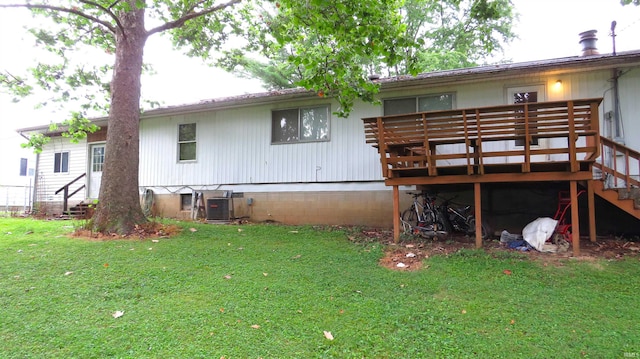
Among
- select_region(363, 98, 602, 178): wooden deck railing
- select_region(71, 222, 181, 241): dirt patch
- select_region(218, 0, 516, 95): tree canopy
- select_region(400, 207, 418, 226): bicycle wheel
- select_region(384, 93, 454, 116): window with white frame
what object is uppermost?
select_region(218, 0, 516, 95): tree canopy

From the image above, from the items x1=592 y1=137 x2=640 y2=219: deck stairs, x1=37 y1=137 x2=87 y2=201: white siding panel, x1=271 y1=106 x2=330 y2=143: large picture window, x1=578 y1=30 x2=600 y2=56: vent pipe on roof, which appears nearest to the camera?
x1=592 y1=137 x2=640 y2=219: deck stairs

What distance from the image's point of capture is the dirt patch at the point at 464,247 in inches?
199

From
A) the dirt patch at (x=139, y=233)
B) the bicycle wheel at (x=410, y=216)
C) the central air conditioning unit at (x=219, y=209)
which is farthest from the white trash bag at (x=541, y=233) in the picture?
the central air conditioning unit at (x=219, y=209)

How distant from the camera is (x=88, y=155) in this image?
12406 millimetres

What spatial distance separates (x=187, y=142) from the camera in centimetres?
1039

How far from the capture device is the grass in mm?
2779

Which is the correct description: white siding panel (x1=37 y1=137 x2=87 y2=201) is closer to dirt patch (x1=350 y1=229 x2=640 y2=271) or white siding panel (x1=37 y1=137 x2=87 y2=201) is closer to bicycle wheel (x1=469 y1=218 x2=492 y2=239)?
dirt patch (x1=350 y1=229 x2=640 y2=271)

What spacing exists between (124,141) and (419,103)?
20.6 ft

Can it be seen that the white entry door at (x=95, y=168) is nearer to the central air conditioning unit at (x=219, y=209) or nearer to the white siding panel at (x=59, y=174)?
the white siding panel at (x=59, y=174)

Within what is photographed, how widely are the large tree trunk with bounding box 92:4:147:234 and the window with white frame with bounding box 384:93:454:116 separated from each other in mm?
5460

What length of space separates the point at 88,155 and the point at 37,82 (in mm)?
3854

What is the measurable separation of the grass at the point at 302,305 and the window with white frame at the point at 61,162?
838 cm

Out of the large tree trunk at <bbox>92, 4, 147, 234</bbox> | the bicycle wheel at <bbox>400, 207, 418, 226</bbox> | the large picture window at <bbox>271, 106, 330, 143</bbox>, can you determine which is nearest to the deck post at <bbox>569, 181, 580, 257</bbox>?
the bicycle wheel at <bbox>400, 207, 418, 226</bbox>

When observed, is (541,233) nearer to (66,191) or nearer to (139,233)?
(139,233)
